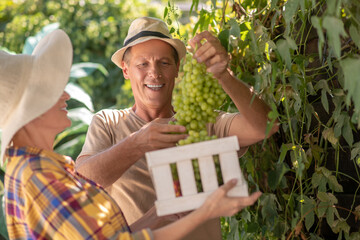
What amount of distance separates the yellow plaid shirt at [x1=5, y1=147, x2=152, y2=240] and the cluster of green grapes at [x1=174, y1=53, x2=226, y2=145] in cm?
34

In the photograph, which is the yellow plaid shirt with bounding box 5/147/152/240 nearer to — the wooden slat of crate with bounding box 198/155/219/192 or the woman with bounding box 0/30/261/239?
the woman with bounding box 0/30/261/239

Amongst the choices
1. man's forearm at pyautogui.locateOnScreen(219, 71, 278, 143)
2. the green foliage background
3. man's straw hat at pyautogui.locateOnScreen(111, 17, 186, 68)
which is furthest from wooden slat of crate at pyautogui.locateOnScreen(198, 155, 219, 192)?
man's straw hat at pyautogui.locateOnScreen(111, 17, 186, 68)

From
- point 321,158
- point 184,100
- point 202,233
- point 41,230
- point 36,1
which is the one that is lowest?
point 202,233

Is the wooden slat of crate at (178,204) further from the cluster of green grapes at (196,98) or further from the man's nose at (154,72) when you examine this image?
the man's nose at (154,72)

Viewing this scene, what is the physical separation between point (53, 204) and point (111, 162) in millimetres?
444

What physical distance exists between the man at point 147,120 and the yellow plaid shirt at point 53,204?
0.30 metres

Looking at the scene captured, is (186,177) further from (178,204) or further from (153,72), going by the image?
(153,72)

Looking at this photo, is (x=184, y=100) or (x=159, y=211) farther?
(x=184, y=100)

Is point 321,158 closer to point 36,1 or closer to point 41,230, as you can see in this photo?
point 41,230

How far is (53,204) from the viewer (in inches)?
50.4

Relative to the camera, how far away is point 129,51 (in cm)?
212

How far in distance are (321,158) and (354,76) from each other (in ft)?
2.49

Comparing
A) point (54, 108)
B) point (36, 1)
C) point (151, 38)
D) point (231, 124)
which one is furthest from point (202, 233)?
point (36, 1)

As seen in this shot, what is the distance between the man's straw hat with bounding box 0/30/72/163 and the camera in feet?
4.43
